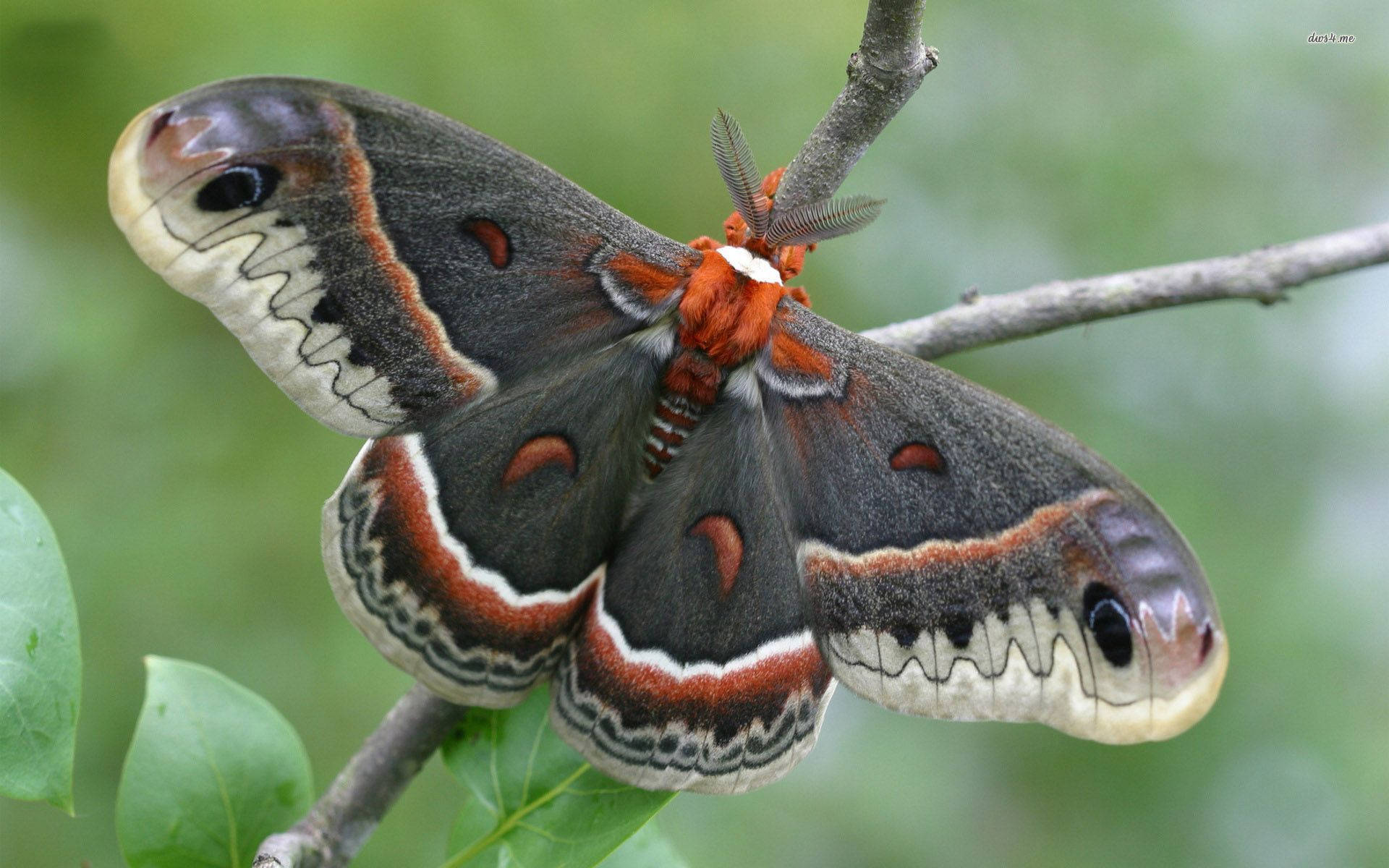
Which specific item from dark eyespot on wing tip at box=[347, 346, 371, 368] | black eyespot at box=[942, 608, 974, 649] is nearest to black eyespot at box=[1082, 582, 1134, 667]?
black eyespot at box=[942, 608, 974, 649]

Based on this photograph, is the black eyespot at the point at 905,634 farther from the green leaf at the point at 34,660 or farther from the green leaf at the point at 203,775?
the green leaf at the point at 34,660

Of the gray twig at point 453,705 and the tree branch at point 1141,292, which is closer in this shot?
the gray twig at point 453,705

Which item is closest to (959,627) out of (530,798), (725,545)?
(725,545)

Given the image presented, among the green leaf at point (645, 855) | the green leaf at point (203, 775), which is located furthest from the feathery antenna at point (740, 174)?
the green leaf at point (203, 775)

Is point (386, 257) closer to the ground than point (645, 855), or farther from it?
farther from it

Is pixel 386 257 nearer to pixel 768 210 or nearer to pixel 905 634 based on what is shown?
pixel 768 210

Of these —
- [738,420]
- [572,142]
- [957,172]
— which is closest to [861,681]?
[738,420]
